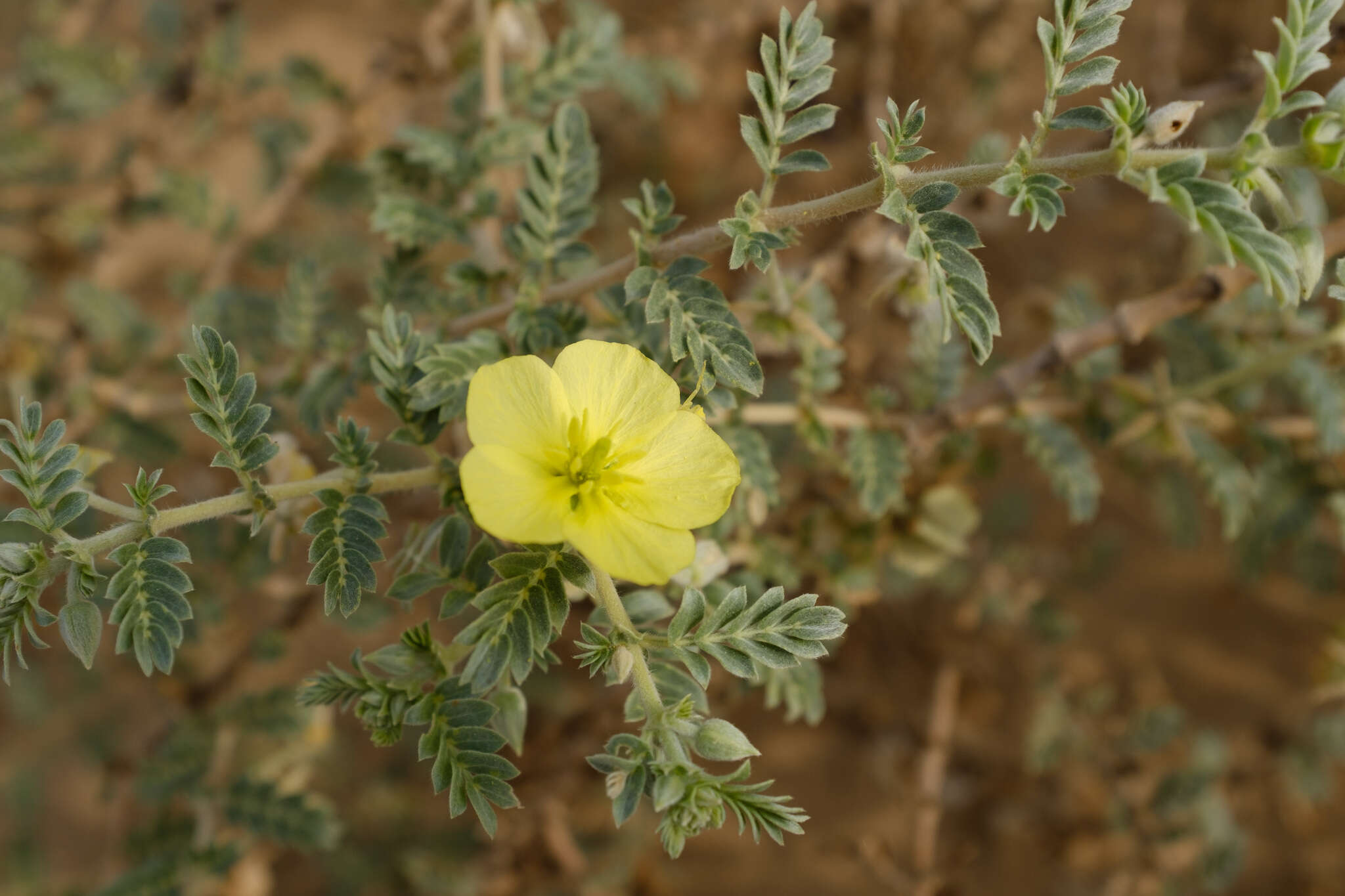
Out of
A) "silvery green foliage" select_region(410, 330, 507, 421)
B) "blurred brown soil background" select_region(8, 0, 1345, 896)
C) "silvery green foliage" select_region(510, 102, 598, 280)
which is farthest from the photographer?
"blurred brown soil background" select_region(8, 0, 1345, 896)

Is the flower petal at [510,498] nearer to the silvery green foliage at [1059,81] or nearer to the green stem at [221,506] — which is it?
the green stem at [221,506]

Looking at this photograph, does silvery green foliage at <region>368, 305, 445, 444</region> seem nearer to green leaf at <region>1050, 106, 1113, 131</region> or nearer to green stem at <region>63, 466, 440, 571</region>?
green stem at <region>63, 466, 440, 571</region>

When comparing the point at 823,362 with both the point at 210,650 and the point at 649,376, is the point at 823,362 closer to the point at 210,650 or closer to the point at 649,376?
the point at 649,376

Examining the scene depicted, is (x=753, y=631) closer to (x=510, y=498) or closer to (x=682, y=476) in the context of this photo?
(x=682, y=476)

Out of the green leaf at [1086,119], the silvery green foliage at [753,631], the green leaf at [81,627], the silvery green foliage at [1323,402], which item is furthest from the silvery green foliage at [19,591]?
the silvery green foliage at [1323,402]

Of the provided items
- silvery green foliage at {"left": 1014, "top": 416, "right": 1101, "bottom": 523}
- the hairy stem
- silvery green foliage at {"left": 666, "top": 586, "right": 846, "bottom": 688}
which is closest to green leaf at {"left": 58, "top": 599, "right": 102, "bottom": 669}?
silvery green foliage at {"left": 666, "top": 586, "right": 846, "bottom": 688}

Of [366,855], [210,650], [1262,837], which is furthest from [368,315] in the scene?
[1262,837]
